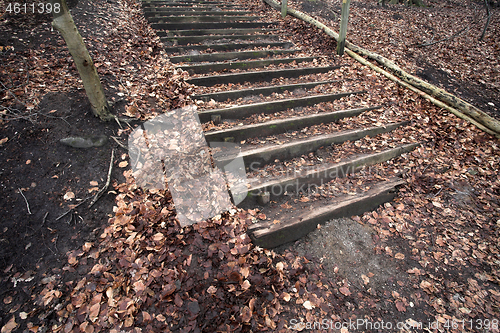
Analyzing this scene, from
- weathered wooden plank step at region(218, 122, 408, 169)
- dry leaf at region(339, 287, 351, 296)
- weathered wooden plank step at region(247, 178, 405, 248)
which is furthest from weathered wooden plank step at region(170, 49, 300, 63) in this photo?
dry leaf at region(339, 287, 351, 296)

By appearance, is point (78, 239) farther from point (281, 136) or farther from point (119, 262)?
point (281, 136)

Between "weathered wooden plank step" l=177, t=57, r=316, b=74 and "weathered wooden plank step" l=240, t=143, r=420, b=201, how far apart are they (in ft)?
10.8

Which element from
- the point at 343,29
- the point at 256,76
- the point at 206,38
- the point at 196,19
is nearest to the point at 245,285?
the point at 256,76

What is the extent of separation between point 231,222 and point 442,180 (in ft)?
12.4

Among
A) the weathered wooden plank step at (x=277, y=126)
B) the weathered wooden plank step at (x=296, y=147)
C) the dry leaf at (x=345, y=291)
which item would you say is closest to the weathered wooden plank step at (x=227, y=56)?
the weathered wooden plank step at (x=277, y=126)

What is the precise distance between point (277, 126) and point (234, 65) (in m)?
2.39

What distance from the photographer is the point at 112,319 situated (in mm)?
2453

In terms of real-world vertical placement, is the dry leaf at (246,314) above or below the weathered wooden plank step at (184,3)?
below

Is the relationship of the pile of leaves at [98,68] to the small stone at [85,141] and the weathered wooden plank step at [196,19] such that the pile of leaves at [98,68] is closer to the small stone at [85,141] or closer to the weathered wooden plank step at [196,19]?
the small stone at [85,141]

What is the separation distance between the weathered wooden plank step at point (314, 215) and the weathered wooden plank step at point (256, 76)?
11.3ft

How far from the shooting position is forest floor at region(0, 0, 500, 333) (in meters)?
2.60

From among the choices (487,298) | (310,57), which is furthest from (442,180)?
(310,57)

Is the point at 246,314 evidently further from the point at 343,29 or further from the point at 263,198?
the point at 343,29

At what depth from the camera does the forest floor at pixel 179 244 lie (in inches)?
102
